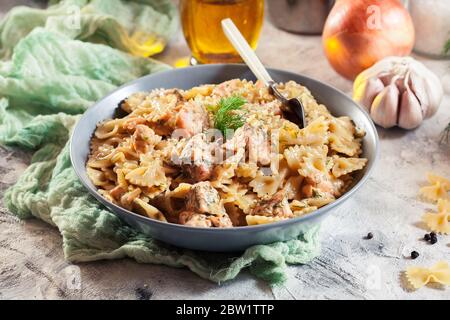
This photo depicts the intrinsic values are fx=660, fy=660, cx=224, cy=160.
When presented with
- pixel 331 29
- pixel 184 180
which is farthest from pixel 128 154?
pixel 331 29

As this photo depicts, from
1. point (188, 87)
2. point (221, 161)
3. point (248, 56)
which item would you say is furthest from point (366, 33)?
point (221, 161)

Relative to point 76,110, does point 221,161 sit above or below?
above

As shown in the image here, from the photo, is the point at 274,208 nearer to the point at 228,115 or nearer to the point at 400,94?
the point at 228,115

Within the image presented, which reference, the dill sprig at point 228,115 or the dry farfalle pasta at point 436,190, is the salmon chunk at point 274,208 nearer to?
the dill sprig at point 228,115

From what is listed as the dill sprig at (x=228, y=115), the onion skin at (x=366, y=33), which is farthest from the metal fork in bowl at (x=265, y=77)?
the onion skin at (x=366, y=33)

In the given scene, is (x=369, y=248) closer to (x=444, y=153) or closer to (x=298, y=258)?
(x=298, y=258)

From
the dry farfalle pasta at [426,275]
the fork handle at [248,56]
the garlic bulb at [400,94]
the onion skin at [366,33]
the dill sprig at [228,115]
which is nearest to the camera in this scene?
the dry farfalle pasta at [426,275]

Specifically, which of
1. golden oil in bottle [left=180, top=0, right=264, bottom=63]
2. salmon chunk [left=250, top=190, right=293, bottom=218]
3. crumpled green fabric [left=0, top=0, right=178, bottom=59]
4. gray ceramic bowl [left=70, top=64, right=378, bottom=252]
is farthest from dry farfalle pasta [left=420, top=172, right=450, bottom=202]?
crumpled green fabric [left=0, top=0, right=178, bottom=59]
